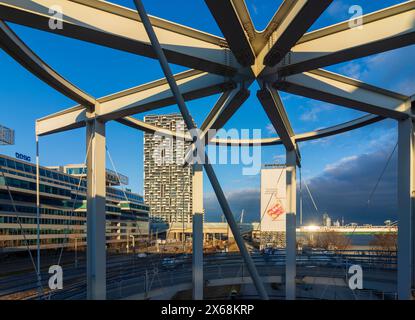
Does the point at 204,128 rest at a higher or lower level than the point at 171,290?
higher

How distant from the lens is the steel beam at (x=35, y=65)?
361 cm

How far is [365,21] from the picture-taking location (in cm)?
402

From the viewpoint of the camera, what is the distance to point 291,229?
8.17m

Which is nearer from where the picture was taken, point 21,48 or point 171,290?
point 21,48

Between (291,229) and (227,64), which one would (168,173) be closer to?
(291,229)

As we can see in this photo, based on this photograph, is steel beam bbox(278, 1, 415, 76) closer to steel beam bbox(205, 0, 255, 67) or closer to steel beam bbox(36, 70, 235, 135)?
steel beam bbox(205, 0, 255, 67)

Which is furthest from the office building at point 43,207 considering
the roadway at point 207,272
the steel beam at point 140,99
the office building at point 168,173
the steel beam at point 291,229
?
the steel beam at point 291,229

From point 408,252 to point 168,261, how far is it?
7648mm

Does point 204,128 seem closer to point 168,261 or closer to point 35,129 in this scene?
point 35,129

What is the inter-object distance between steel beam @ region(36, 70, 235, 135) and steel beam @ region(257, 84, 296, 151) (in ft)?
2.26

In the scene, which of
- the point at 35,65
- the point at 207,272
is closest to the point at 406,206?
the point at 207,272

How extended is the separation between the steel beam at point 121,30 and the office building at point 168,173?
4124mm

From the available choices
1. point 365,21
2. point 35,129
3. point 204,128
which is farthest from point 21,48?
point 365,21
